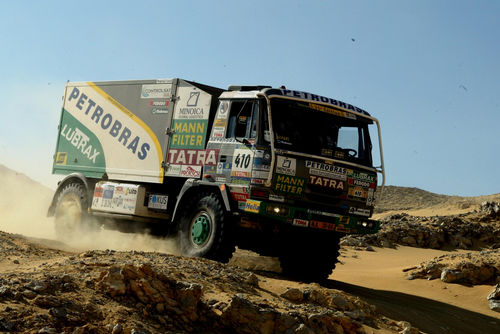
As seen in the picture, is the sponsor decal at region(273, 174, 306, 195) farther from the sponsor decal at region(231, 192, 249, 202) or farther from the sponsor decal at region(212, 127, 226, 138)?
the sponsor decal at region(212, 127, 226, 138)

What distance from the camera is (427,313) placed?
10555 mm

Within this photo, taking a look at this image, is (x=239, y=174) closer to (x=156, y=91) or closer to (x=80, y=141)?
(x=156, y=91)

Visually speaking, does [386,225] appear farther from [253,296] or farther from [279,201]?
[253,296]

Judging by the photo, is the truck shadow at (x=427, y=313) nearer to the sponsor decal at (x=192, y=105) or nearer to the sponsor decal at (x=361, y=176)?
the sponsor decal at (x=361, y=176)

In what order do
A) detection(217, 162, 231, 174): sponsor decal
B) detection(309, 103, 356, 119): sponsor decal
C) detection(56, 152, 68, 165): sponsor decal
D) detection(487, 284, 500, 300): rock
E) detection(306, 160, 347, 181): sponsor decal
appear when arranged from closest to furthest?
1. detection(306, 160, 347, 181): sponsor decal
2. detection(309, 103, 356, 119): sponsor decal
3. detection(217, 162, 231, 174): sponsor decal
4. detection(487, 284, 500, 300): rock
5. detection(56, 152, 68, 165): sponsor decal

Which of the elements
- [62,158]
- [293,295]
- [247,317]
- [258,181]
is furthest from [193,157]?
[62,158]

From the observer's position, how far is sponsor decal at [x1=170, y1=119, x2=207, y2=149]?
11.6 metres

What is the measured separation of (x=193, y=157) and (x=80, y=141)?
458 cm

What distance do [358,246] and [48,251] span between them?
13575 millimetres

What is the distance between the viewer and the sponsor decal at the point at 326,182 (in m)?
10.5

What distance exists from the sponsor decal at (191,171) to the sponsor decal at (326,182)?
2245 millimetres

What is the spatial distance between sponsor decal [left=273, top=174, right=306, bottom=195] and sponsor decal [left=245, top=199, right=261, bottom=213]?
41 cm

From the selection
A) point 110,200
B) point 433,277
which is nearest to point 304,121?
point 110,200

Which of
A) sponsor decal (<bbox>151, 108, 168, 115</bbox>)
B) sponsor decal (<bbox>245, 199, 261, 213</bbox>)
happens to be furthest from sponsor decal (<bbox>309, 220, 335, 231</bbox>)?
sponsor decal (<bbox>151, 108, 168, 115</bbox>)
